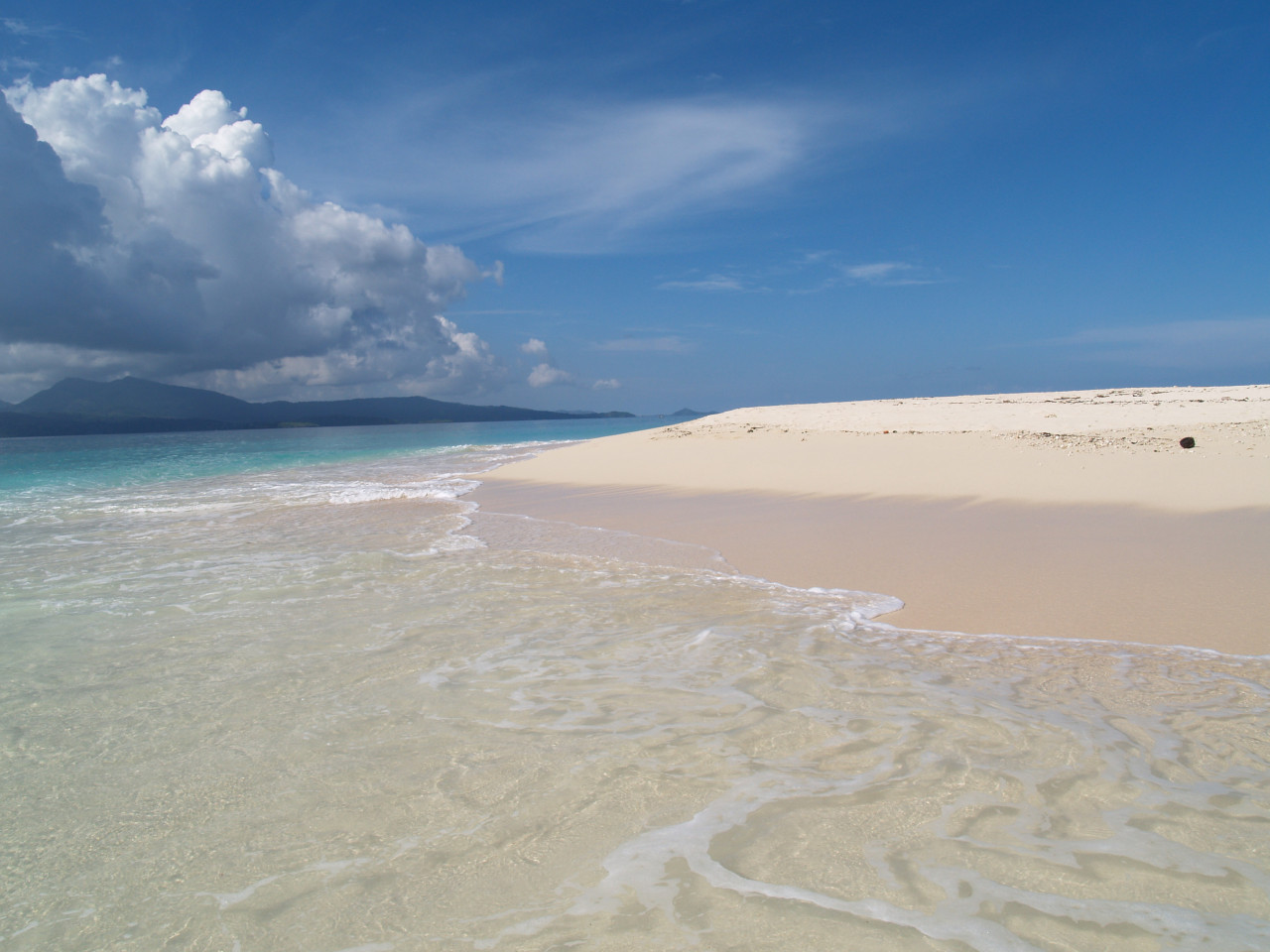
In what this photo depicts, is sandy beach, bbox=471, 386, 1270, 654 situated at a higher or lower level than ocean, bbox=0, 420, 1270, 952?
higher

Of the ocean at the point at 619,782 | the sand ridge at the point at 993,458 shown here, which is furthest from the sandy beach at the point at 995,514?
the ocean at the point at 619,782

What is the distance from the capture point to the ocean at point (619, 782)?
2248 mm

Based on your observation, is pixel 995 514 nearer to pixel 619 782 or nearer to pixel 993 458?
pixel 993 458

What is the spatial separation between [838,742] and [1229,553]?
6.07 meters

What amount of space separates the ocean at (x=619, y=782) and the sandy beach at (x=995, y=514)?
81 centimetres

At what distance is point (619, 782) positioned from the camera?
3.06m

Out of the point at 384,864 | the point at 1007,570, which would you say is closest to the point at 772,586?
the point at 1007,570

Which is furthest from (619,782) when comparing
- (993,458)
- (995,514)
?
(993,458)

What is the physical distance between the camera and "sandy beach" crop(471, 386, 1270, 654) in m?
5.48

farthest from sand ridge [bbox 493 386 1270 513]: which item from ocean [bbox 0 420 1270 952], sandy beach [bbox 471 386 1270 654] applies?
ocean [bbox 0 420 1270 952]

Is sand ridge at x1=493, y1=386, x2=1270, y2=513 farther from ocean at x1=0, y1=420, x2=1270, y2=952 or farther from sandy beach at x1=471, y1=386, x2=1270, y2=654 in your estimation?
ocean at x1=0, y1=420, x2=1270, y2=952

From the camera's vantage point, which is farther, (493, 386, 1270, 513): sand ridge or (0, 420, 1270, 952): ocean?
(493, 386, 1270, 513): sand ridge

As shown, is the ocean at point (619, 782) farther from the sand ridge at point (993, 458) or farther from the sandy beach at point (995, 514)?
the sand ridge at point (993, 458)

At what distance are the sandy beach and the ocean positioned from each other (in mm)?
809
